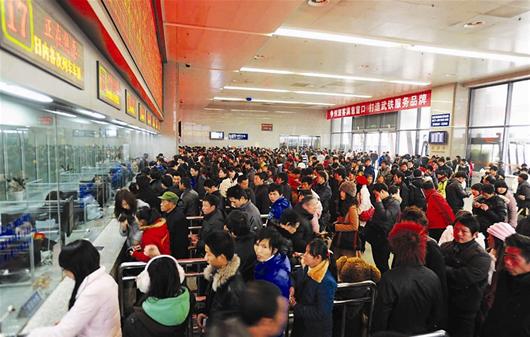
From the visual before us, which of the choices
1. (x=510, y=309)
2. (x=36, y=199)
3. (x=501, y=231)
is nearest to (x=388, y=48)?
(x=501, y=231)

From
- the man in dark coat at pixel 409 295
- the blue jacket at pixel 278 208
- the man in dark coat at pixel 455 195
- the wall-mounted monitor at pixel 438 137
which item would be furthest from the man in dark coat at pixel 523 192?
the wall-mounted monitor at pixel 438 137

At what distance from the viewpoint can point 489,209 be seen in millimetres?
4477

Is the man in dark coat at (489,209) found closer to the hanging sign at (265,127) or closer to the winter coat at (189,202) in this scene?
the winter coat at (189,202)

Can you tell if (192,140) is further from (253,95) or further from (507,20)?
(507,20)

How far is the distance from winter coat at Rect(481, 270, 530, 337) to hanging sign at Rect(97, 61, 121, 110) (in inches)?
142

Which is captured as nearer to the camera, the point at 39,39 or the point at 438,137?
the point at 39,39

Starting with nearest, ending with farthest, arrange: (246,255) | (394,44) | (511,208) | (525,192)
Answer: (246,255) → (511,208) → (525,192) → (394,44)

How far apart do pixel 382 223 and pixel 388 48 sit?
6.48 metres

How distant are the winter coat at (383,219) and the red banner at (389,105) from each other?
13.9m

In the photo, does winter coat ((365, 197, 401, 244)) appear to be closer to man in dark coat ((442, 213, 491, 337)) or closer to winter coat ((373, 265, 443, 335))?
man in dark coat ((442, 213, 491, 337))

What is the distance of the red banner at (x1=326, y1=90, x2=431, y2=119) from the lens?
16.4 metres

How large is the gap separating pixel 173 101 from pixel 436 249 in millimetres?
10168

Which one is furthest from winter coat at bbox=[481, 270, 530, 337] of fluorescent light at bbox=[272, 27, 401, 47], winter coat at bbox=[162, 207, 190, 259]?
fluorescent light at bbox=[272, 27, 401, 47]

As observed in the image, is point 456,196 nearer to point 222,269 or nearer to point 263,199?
point 263,199
